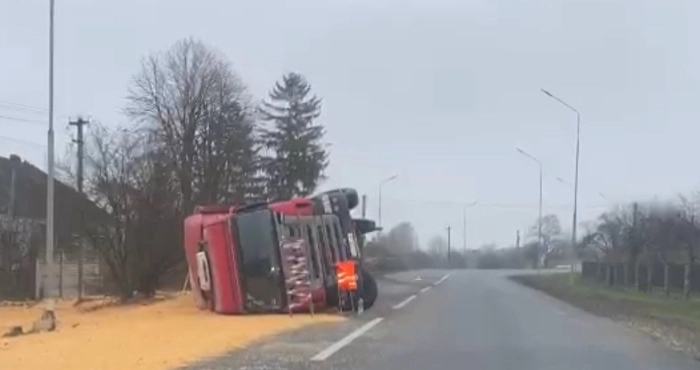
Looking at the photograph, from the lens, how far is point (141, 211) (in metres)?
44.8

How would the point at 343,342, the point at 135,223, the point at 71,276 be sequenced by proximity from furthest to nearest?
the point at 71,276 → the point at 135,223 → the point at 343,342

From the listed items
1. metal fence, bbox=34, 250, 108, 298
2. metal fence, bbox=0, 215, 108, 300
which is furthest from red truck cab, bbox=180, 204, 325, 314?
metal fence, bbox=0, 215, 108, 300

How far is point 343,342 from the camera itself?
69.0 ft

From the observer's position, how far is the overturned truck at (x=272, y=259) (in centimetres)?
2914

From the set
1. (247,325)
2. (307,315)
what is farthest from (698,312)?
(247,325)

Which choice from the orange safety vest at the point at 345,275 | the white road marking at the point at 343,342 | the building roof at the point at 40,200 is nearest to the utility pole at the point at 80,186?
the building roof at the point at 40,200

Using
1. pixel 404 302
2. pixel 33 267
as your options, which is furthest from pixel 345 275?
pixel 33 267

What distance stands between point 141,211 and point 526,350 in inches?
1089

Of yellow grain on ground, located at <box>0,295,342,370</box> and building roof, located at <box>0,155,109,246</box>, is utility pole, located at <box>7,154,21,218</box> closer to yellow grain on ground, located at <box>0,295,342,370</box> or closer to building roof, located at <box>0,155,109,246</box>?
building roof, located at <box>0,155,109,246</box>

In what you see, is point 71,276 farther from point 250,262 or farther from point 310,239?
point 250,262

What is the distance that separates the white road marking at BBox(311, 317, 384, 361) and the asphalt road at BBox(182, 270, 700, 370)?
0.02 meters

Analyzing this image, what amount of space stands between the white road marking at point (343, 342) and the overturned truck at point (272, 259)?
8.77ft

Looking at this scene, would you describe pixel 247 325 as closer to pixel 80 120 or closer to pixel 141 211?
pixel 141 211

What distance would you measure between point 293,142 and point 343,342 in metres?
62.4
